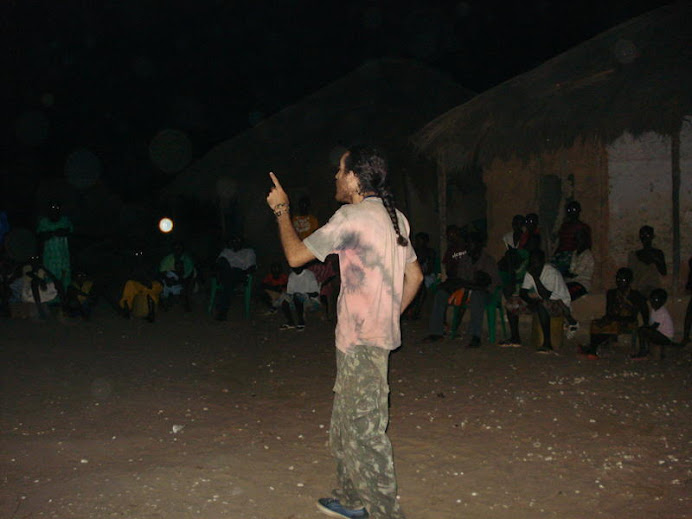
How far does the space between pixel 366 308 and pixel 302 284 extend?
239 inches

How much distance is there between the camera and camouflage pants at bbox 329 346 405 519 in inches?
131

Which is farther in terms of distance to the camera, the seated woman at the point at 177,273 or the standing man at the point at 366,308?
the seated woman at the point at 177,273

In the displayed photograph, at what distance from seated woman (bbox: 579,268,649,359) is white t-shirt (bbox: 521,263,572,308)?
463 millimetres

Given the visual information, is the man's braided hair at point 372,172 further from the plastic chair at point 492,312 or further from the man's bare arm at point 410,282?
the plastic chair at point 492,312

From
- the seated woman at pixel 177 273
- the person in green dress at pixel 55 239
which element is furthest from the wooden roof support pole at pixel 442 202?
the person in green dress at pixel 55 239

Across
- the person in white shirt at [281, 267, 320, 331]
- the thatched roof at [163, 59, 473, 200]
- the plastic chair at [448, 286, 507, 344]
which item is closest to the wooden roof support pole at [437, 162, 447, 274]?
the person in white shirt at [281, 267, 320, 331]

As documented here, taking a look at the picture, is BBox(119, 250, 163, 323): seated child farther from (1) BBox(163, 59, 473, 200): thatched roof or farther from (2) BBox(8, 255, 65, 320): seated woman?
(1) BBox(163, 59, 473, 200): thatched roof

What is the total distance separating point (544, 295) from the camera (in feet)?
24.9

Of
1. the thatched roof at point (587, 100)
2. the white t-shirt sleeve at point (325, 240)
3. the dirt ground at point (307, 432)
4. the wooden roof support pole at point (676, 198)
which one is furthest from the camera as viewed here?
the wooden roof support pole at point (676, 198)

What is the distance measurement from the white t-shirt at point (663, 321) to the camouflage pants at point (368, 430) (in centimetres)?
464

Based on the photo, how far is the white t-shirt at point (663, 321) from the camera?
709 cm

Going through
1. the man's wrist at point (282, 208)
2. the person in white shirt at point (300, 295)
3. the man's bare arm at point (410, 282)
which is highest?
the man's wrist at point (282, 208)

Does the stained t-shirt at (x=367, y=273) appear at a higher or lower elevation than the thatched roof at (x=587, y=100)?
lower

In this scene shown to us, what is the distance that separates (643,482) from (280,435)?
221 centimetres
